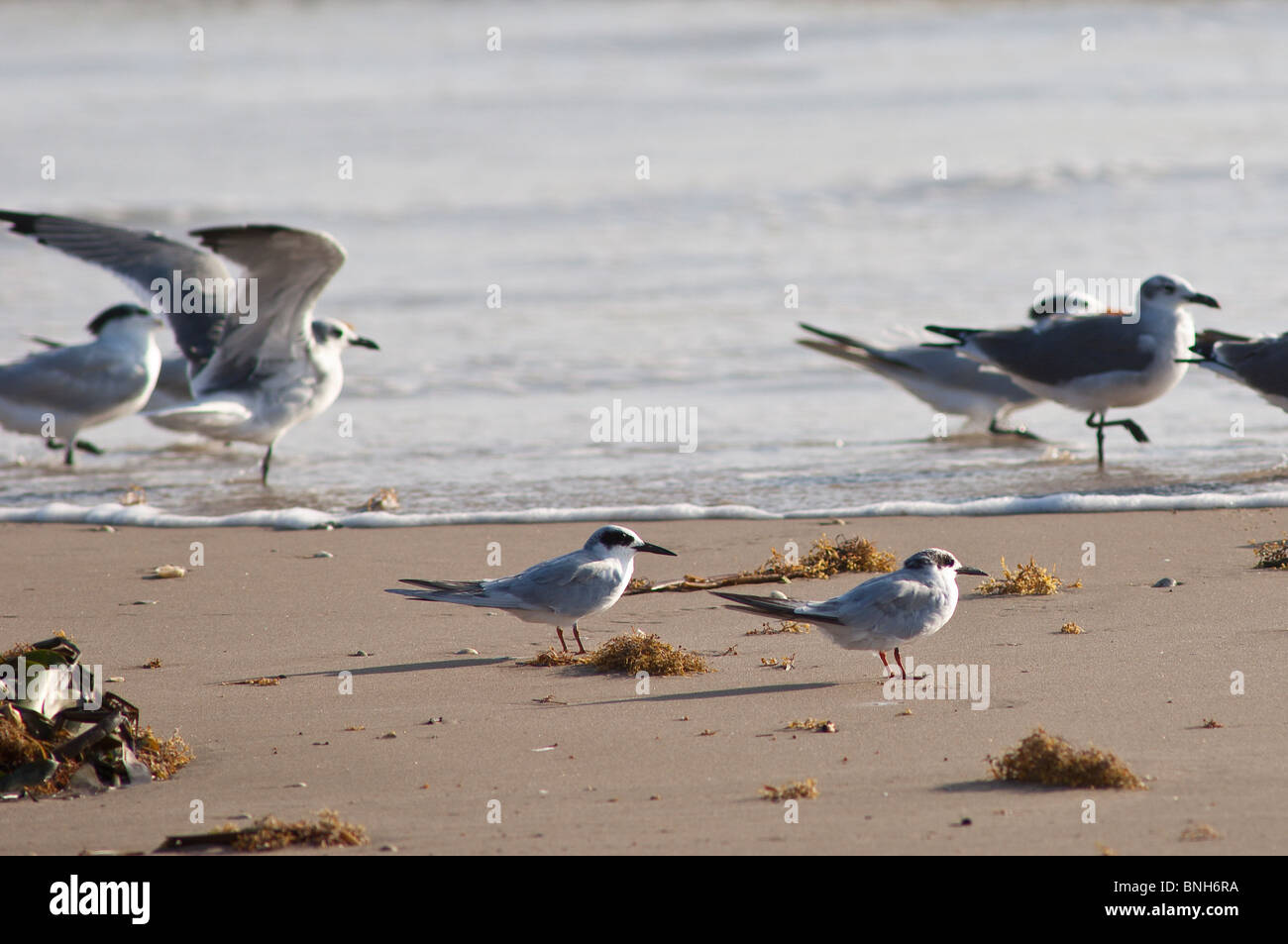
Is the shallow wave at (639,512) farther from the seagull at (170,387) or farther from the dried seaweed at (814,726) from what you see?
the dried seaweed at (814,726)

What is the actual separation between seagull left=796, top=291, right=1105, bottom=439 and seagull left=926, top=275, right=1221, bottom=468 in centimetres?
45

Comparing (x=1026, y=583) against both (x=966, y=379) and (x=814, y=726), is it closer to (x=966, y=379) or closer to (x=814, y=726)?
(x=814, y=726)

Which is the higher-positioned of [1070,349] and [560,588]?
[1070,349]

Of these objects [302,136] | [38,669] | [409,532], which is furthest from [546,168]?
[38,669]

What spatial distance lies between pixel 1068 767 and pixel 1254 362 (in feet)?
20.2

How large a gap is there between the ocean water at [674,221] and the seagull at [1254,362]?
0.40 m

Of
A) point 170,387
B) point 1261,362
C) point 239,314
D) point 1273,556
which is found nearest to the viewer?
point 1273,556

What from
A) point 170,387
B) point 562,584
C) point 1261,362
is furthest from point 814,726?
point 170,387

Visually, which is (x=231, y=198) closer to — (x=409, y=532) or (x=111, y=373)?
(x=111, y=373)

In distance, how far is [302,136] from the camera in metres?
27.1

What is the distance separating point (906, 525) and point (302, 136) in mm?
21407

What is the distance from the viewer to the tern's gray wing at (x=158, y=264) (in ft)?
36.7

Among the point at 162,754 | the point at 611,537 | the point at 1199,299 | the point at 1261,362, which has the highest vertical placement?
the point at 1199,299

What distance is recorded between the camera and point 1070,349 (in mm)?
10094
